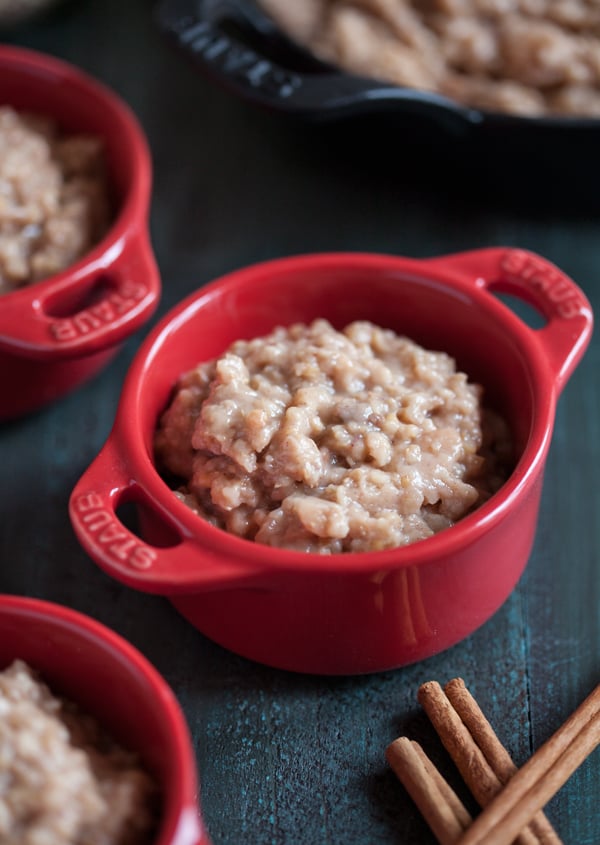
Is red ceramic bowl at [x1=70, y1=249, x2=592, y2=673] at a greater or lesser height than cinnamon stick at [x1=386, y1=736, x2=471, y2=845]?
greater

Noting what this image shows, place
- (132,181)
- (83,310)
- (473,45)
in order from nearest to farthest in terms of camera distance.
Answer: (83,310) → (132,181) → (473,45)

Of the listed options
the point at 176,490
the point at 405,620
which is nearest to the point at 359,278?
the point at 176,490

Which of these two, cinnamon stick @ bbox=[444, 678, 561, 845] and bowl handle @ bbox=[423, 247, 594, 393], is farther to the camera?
bowl handle @ bbox=[423, 247, 594, 393]

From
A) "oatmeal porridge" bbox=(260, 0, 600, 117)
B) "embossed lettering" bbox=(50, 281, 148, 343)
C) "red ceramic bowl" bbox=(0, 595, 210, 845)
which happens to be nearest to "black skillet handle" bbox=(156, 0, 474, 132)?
"oatmeal porridge" bbox=(260, 0, 600, 117)

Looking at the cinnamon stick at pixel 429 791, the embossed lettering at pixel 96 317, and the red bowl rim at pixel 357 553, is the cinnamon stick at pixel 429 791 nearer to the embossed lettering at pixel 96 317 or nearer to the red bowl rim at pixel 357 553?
the red bowl rim at pixel 357 553

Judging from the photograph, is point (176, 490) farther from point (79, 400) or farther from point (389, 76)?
point (389, 76)

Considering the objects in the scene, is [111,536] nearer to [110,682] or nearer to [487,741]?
[110,682]

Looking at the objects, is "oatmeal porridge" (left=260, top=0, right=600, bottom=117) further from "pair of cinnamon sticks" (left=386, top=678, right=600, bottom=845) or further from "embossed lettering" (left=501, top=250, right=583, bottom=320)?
"pair of cinnamon sticks" (left=386, top=678, right=600, bottom=845)

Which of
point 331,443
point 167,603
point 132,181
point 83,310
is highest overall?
point 331,443

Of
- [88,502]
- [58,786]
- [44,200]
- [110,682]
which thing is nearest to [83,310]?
[44,200]
